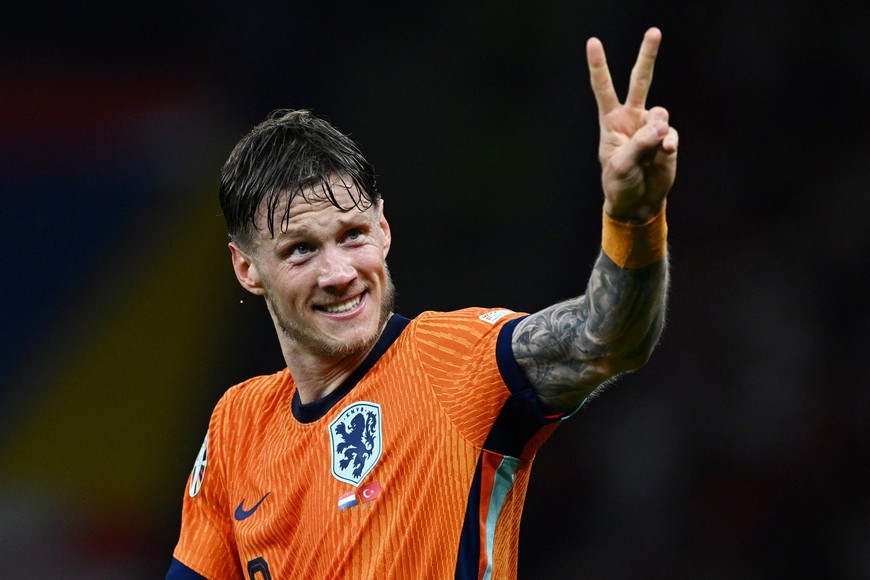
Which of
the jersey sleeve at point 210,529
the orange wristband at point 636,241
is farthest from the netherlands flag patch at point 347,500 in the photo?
the orange wristband at point 636,241

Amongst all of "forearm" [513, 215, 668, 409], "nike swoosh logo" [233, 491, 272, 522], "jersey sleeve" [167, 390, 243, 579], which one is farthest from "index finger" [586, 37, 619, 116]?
"jersey sleeve" [167, 390, 243, 579]

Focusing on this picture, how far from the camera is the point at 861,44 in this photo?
7.00m

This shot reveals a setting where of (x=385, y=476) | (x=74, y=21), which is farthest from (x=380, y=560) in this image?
(x=74, y=21)

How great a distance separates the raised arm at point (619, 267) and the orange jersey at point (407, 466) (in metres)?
0.12

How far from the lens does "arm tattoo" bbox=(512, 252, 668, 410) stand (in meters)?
2.46

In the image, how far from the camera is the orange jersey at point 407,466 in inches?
112

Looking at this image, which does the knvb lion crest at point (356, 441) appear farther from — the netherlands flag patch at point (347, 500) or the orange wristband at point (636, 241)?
the orange wristband at point (636, 241)

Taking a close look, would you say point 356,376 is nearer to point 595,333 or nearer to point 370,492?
point 370,492

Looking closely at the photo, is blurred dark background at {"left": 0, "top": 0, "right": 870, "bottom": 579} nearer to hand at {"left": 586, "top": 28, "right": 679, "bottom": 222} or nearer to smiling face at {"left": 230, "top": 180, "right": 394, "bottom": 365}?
smiling face at {"left": 230, "top": 180, "right": 394, "bottom": 365}

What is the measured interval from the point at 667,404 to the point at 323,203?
14.0 feet

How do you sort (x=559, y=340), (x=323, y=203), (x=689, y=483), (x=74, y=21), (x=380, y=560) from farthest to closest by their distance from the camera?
(x=74, y=21)
(x=689, y=483)
(x=323, y=203)
(x=380, y=560)
(x=559, y=340)

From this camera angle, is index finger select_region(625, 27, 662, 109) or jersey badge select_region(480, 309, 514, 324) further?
jersey badge select_region(480, 309, 514, 324)

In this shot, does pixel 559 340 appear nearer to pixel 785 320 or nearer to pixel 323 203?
pixel 323 203

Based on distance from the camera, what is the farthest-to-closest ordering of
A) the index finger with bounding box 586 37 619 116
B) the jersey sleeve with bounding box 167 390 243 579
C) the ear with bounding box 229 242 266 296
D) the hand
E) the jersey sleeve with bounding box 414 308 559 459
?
the jersey sleeve with bounding box 167 390 243 579 → the ear with bounding box 229 242 266 296 → the jersey sleeve with bounding box 414 308 559 459 → the index finger with bounding box 586 37 619 116 → the hand
